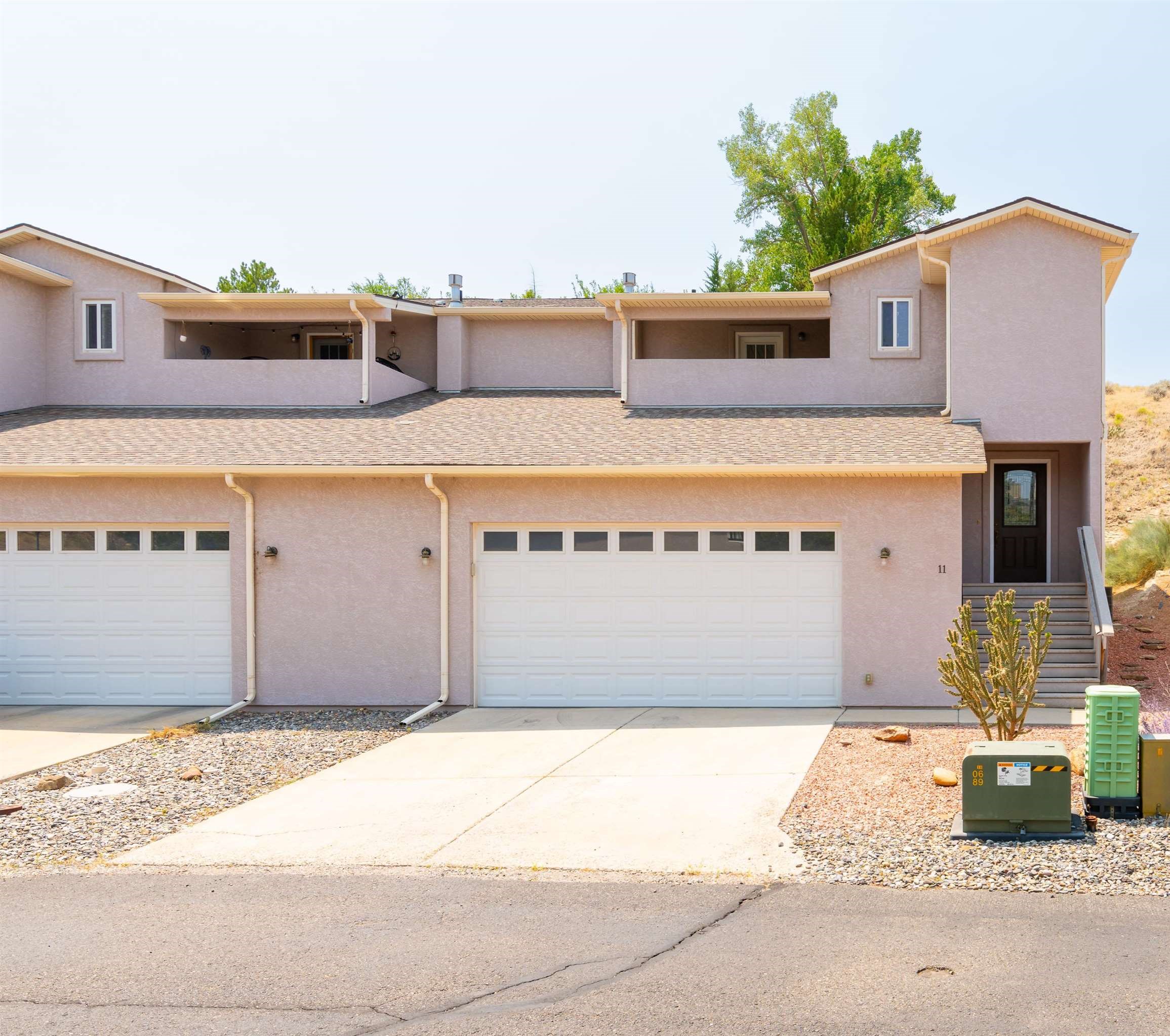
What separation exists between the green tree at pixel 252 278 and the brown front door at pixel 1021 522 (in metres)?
27.9

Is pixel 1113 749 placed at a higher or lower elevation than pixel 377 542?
lower

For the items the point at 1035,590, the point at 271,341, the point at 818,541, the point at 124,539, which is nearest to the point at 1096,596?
the point at 1035,590

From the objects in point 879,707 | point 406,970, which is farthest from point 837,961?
point 879,707

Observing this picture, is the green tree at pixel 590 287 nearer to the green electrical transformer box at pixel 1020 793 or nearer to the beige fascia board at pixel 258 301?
the beige fascia board at pixel 258 301

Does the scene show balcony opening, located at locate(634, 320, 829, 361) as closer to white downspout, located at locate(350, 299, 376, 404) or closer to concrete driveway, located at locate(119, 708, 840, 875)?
white downspout, located at locate(350, 299, 376, 404)

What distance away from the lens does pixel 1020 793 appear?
26.8ft

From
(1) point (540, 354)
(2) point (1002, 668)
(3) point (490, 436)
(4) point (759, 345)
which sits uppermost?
(4) point (759, 345)

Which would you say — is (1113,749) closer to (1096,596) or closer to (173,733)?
(1096,596)

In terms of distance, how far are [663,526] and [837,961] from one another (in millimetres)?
9346

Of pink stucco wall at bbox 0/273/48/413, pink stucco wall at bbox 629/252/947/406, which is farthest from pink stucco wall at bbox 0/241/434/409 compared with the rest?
pink stucco wall at bbox 629/252/947/406

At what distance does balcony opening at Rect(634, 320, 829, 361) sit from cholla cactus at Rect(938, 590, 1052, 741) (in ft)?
37.4

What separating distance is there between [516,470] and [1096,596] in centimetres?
819

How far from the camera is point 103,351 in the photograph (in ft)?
65.9

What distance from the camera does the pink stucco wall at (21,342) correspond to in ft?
62.6
